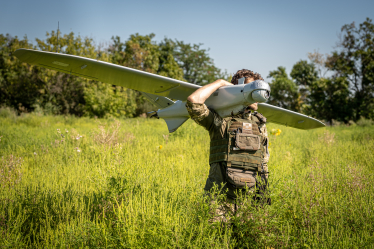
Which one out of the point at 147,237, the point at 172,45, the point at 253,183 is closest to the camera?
the point at 147,237

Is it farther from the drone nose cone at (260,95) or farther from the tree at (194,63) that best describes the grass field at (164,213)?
the tree at (194,63)

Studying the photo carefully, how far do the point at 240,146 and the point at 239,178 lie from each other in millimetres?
340

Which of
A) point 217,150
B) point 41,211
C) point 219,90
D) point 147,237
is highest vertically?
point 219,90

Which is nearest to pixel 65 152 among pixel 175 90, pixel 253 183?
pixel 175 90

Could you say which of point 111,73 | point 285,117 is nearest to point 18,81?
point 111,73

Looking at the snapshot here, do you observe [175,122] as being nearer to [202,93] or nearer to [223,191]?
[202,93]

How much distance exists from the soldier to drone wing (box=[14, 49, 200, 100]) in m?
0.62

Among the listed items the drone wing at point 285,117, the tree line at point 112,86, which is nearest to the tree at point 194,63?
the tree line at point 112,86

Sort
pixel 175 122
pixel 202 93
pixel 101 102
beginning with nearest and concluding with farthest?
1. pixel 202 93
2. pixel 175 122
3. pixel 101 102

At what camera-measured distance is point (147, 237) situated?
2.08 meters

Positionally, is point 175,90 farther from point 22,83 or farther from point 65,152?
point 22,83

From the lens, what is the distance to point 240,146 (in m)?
2.44

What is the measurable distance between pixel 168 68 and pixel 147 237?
100 ft

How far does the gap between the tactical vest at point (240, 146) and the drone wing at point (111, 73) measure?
79 centimetres
